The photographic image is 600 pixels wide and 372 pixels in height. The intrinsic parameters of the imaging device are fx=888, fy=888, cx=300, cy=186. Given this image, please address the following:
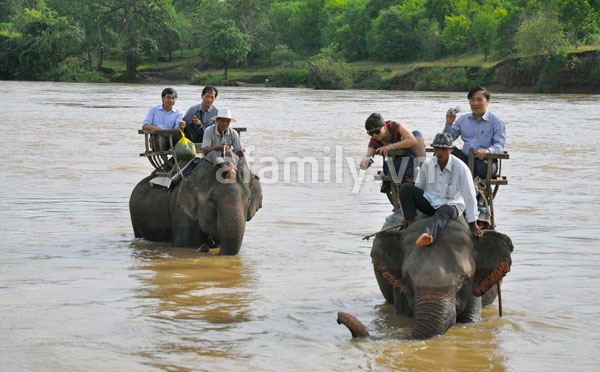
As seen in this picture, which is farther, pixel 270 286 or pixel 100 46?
pixel 100 46

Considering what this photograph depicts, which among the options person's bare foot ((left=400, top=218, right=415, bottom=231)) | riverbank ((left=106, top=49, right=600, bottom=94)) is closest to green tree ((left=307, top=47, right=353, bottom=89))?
riverbank ((left=106, top=49, right=600, bottom=94))

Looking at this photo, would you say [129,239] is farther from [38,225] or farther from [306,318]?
[306,318]

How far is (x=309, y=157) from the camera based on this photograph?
72.4 ft

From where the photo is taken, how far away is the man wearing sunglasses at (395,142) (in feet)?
25.2

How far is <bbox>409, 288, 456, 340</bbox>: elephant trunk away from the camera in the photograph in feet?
20.0

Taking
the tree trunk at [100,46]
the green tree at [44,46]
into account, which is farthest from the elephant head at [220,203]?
the tree trunk at [100,46]

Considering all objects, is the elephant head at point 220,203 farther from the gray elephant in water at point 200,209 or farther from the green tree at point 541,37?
the green tree at point 541,37

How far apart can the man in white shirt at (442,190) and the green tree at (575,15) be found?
2765 inches

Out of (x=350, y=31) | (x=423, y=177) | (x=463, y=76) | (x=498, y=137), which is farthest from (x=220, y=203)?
(x=350, y=31)

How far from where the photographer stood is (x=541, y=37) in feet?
226

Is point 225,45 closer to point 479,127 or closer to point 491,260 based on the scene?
point 479,127

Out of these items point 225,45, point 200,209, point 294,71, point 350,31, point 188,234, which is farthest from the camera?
point 350,31

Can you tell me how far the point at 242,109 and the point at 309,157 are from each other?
20.0 meters

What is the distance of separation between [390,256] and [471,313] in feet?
2.83
